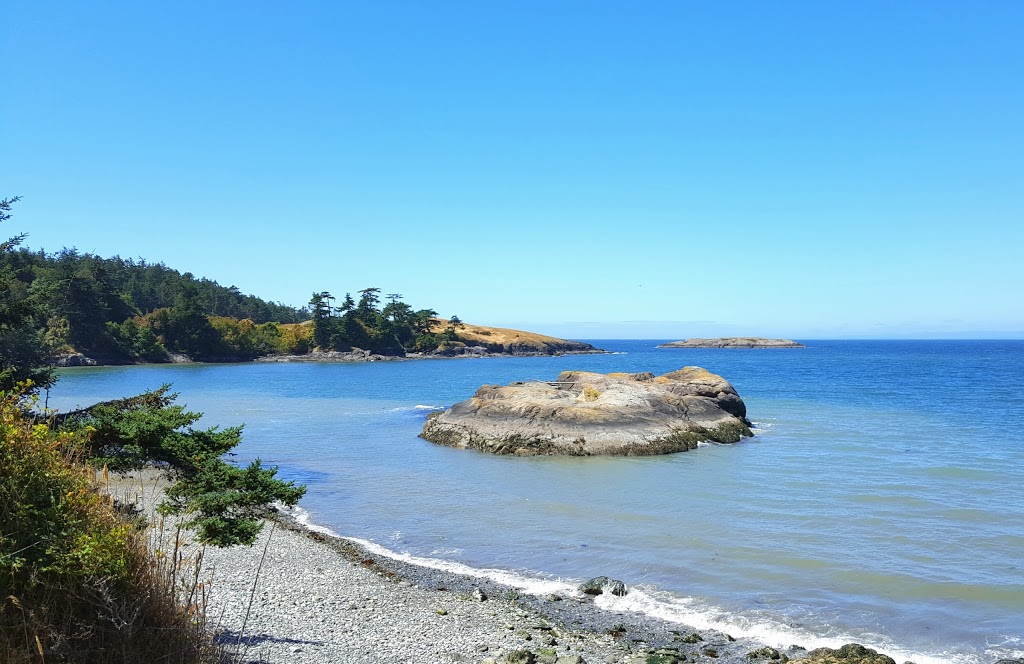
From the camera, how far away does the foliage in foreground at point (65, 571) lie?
18.5 ft

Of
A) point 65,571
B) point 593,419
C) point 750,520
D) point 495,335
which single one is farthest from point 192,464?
point 495,335

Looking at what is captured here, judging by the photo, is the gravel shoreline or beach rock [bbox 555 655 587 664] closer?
beach rock [bbox 555 655 587 664]

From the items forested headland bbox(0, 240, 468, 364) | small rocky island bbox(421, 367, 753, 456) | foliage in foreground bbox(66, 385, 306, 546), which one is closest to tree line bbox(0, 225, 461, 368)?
forested headland bbox(0, 240, 468, 364)

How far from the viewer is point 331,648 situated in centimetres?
1006

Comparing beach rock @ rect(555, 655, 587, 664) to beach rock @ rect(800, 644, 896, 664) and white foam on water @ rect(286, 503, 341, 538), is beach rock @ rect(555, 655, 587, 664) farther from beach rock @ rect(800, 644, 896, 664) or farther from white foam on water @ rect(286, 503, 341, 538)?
white foam on water @ rect(286, 503, 341, 538)

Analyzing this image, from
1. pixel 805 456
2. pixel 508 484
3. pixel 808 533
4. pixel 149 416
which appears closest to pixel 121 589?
pixel 149 416

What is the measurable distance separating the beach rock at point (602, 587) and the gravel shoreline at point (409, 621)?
253 mm

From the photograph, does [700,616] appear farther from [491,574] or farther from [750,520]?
[750,520]

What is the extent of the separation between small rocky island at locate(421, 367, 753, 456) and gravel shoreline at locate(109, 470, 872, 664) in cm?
1580

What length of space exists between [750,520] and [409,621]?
10906 millimetres

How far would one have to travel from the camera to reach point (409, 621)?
11.5 meters

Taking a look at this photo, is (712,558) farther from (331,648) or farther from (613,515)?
(331,648)

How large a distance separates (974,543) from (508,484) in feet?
45.1

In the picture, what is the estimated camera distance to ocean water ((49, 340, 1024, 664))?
12406 mm
